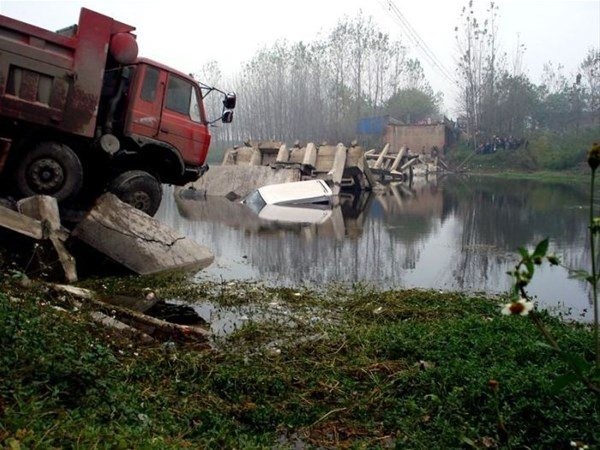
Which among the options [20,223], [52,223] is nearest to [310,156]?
[52,223]

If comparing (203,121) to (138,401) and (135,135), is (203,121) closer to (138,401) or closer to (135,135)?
(135,135)

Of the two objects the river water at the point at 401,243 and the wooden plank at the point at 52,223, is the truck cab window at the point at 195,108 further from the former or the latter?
the wooden plank at the point at 52,223

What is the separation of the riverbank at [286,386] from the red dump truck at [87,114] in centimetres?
388

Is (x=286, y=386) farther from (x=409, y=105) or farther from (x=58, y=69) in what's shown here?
(x=409, y=105)

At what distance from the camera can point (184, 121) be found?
10.2m

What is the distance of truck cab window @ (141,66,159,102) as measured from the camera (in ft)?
31.2

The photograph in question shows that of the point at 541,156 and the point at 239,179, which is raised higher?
the point at 541,156

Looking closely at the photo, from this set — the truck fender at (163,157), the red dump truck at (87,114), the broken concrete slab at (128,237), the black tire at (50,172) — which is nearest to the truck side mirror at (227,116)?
the red dump truck at (87,114)

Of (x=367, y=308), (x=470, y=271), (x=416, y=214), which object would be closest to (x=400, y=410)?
(x=367, y=308)

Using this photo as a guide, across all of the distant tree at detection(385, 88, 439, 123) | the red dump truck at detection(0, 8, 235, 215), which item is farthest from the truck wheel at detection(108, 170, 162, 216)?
the distant tree at detection(385, 88, 439, 123)

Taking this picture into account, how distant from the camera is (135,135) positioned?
9.33 m

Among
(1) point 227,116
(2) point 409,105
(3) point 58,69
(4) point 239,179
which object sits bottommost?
(4) point 239,179

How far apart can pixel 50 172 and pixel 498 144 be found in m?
40.9

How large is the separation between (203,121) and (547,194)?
54.5 ft
